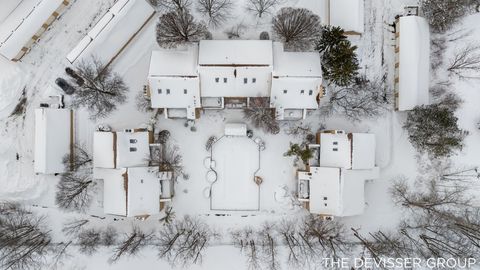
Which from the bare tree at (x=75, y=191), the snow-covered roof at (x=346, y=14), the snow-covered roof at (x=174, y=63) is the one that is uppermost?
the snow-covered roof at (x=346, y=14)

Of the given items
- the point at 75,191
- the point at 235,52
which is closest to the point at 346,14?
the point at 235,52

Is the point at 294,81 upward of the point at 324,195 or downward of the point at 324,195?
upward

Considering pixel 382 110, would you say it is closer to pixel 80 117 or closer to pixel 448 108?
pixel 448 108

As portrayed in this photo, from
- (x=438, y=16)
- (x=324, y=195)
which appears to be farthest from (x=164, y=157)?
(x=438, y=16)

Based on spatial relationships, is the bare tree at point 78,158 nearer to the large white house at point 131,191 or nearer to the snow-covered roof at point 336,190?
the large white house at point 131,191

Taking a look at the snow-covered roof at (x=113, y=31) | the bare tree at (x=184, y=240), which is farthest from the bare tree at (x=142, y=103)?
the bare tree at (x=184, y=240)

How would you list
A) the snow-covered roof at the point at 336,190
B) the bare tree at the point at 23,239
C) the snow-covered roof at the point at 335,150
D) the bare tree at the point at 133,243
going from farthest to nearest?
1. the bare tree at the point at 133,243
2. the bare tree at the point at 23,239
3. the snow-covered roof at the point at 335,150
4. the snow-covered roof at the point at 336,190
